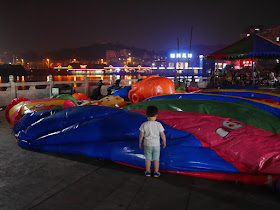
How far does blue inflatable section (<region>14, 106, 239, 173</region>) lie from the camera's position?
4293 millimetres

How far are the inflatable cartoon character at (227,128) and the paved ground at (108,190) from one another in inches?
41.5

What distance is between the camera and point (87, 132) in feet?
16.5

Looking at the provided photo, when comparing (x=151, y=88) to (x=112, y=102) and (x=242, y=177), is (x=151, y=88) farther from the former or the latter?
(x=242, y=177)

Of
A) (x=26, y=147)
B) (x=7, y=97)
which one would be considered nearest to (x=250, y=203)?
(x=26, y=147)

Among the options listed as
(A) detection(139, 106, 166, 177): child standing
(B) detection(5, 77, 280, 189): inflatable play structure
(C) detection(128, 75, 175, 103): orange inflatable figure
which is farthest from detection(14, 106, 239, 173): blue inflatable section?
(C) detection(128, 75, 175, 103): orange inflatable figure

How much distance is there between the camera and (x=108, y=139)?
493cm

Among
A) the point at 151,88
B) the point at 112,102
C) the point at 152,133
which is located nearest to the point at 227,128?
the point at 152,133

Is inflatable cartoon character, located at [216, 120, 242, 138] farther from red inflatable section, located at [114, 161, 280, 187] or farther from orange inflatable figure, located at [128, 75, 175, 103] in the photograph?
orange inflatable figure, located at [128, 75, 175, 103]

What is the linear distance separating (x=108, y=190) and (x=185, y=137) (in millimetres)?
1699

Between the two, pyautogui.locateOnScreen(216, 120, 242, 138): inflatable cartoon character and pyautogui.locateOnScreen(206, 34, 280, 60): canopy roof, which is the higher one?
pyautogui.locateOnScreen(206, 34, 280, 60): canopy roof

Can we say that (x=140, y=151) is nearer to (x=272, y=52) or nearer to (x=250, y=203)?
(x=250, y=203)

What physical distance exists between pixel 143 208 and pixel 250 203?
1.32m

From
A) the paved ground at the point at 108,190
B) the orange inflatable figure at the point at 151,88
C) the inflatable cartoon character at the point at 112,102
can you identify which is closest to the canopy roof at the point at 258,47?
the orange inflatable figure at the point at 151,88

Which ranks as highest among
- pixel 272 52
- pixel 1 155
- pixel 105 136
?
pixel 272 52
